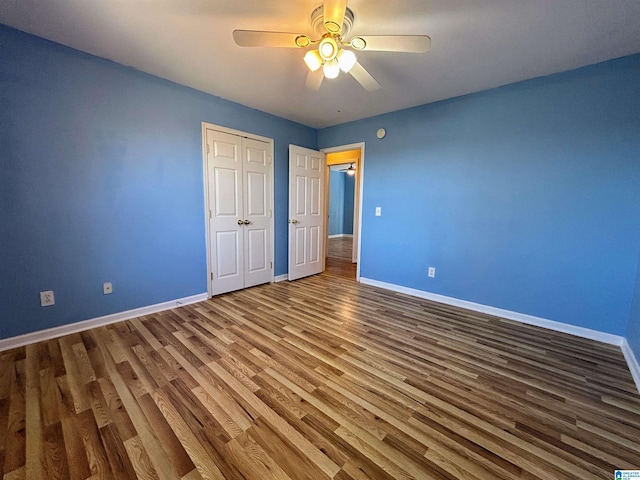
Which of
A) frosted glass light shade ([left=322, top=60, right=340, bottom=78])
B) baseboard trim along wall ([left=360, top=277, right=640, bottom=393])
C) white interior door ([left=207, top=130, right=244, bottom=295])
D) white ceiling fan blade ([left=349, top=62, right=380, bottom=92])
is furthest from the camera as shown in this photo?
white interior door ([left=207, top=130, right=244, bottom=295])

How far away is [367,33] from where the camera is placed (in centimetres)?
199

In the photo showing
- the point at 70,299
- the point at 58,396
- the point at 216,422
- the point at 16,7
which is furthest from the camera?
the point at 70,299

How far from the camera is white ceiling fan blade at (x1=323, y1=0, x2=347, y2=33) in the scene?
54.4 inches

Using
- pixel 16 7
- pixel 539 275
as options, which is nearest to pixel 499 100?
pixel 539 275

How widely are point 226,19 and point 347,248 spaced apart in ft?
19.9

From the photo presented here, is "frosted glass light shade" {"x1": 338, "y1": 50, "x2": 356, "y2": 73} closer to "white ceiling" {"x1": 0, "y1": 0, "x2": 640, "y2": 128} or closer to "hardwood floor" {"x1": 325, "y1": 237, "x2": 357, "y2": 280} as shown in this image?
"white ceiling" {"x1": 0, "y1": 0, "x2": 640, "y2": 128}

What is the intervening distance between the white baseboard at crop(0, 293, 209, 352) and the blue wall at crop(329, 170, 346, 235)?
6.76m

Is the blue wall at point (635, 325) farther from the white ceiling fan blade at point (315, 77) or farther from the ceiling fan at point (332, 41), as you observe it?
the white ceiling fan blade at point (315, 77)

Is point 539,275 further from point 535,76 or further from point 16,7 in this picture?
point 16,7

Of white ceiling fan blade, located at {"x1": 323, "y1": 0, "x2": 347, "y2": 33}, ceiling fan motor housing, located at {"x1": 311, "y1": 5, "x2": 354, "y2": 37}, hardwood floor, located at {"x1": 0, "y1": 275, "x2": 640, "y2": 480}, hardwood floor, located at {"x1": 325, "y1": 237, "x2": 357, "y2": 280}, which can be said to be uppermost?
ceiling fan motor housing, located at {"x1": 311, "y1": 5, "x2": 354, "y2": 37}

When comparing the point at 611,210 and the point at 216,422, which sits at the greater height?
the point at 611,210

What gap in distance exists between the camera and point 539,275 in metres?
2.62

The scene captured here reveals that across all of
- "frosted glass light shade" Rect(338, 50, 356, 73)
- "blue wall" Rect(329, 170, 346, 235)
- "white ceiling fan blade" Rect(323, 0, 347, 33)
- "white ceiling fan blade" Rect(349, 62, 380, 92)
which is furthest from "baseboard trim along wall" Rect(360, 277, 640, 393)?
"blue wall" Rect(329, 170, 346, 235)

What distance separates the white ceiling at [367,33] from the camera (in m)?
1.67
